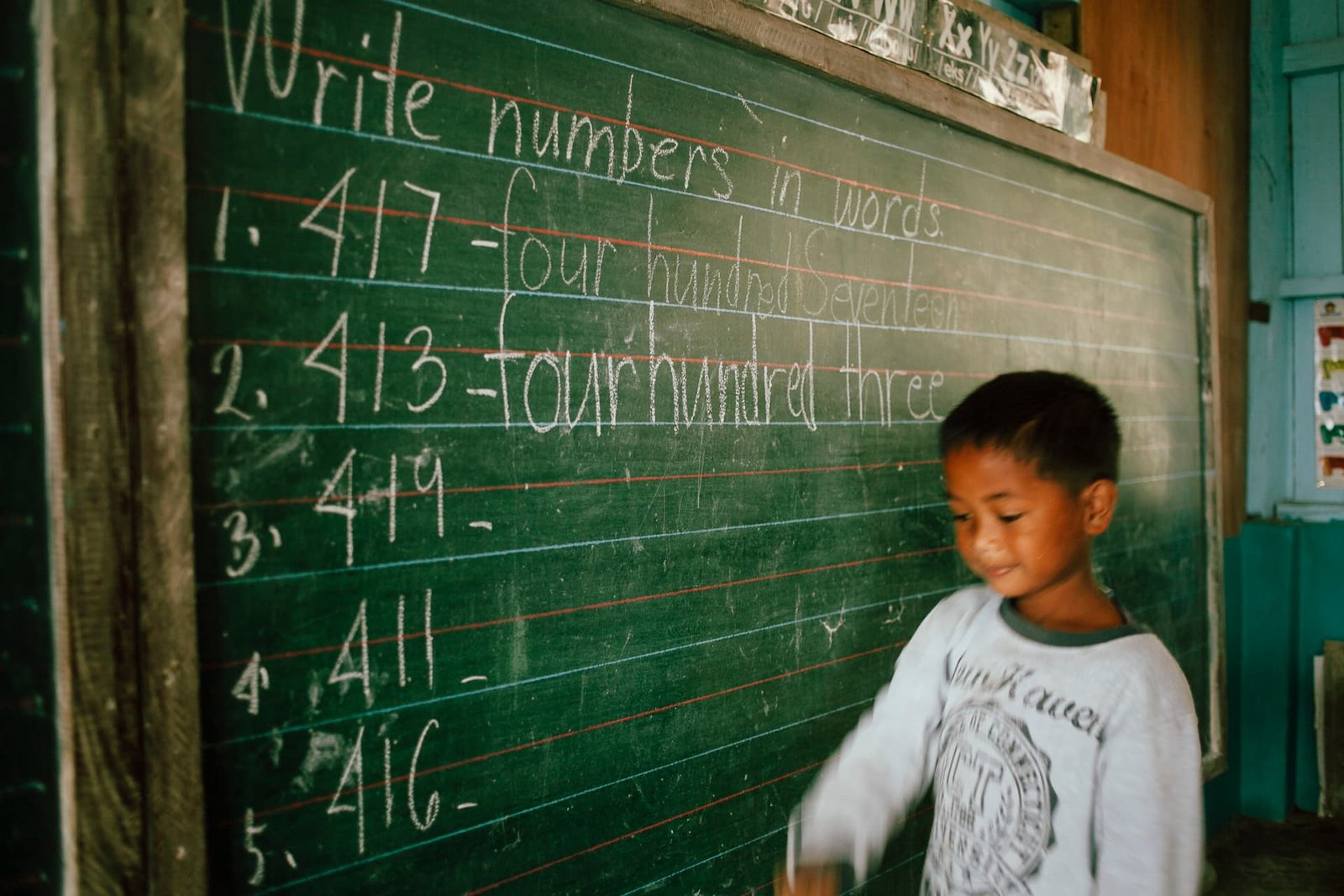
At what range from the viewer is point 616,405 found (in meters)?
1.28

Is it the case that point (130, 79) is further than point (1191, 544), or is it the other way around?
point (1191, 544)

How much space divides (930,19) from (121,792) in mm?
1843

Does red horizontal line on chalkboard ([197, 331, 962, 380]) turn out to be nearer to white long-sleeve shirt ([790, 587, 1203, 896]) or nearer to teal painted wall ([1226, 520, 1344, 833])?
white long-sleeve shirt ([790, 587, 1203, 896])

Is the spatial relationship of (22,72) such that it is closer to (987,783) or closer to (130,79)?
(130,79)

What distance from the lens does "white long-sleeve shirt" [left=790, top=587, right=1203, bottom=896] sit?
102cm

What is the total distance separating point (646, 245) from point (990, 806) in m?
0.89

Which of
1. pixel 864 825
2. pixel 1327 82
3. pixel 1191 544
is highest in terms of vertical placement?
Result: pixel 1327 82

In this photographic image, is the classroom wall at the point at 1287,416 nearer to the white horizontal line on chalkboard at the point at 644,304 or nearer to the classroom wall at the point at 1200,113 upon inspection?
the classroom wall at the point at 1200,113

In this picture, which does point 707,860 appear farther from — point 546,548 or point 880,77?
point 880,77

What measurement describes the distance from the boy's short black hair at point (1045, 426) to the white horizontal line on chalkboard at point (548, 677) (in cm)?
45

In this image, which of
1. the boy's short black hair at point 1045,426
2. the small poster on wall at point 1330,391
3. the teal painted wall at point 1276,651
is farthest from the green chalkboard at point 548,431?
the small poster on wall at point 1330,391

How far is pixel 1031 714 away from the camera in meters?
1.12

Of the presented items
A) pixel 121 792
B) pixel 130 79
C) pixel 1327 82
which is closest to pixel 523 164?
pixel 130 79

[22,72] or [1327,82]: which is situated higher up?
[1327,82]
